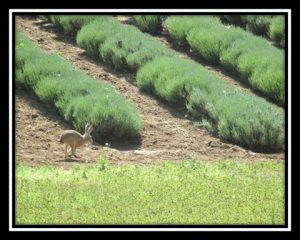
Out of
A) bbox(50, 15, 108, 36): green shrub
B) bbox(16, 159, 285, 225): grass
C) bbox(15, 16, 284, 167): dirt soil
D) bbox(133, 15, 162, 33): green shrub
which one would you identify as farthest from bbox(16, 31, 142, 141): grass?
bbox(133, 15, 162, 33): green shrub

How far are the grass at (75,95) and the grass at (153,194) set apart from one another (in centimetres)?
172

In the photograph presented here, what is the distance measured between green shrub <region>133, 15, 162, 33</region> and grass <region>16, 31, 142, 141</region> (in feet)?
11.0

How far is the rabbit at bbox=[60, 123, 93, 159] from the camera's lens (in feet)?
40.5

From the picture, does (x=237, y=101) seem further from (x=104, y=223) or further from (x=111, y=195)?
(x=104, y=223)

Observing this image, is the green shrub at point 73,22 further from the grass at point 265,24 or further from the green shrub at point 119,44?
the grass at point 265,24

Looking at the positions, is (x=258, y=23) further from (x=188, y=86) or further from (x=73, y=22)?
(x=188, y=86)

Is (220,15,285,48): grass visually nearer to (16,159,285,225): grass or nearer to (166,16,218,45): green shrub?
(166,16,218,45): green shrub

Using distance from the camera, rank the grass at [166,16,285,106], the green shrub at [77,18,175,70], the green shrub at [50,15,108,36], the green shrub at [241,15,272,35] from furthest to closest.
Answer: the green shrub at [241,15,272,35], the green shrub at [50,15,108,36], the green shrub at [77,18,175,70], the grass at [166,16,285,106]

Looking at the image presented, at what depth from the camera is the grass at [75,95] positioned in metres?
13.8

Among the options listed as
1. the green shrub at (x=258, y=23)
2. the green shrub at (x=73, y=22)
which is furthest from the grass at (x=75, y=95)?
the green shrub at (x=258, y=23)

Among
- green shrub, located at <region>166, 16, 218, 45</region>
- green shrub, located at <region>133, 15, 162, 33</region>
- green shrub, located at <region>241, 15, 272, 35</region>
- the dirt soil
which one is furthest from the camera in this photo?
green shrub, located at <region>241, 15, 272, 35</region>

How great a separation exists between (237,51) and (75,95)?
3884 millimetres

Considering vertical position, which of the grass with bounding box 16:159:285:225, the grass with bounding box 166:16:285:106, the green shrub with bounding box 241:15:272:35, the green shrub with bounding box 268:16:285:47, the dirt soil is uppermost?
the green shrub with bounding box 241:15:272:35

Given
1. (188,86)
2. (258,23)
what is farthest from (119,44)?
(258,23)
